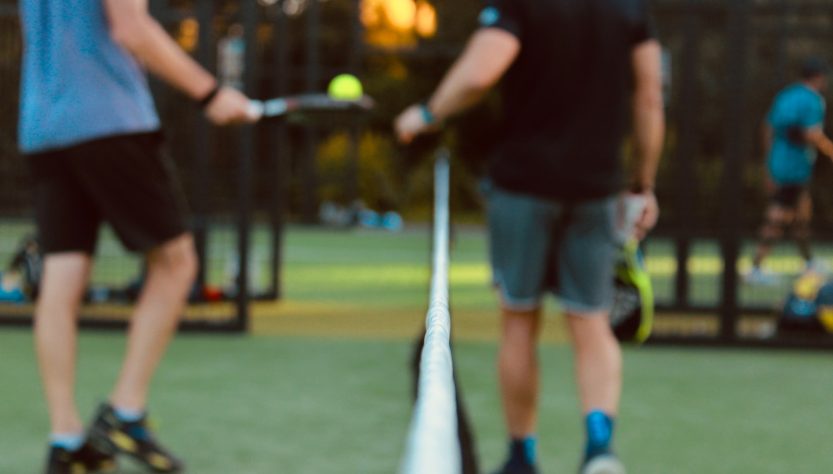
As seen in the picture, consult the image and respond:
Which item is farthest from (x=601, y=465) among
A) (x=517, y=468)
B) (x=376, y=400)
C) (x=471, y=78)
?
(x=376, y=400)

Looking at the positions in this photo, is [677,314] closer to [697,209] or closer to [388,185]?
[697,209]

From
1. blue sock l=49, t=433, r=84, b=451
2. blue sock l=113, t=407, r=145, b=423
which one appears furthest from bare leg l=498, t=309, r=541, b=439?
blue sock l=49, t=433, r=84, b=451

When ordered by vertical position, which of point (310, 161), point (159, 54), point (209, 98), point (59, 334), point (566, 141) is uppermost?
point (159, 54)

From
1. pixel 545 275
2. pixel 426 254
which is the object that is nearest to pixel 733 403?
pixel 545 275

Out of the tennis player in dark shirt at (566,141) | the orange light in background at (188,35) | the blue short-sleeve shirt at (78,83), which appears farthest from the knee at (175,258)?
the orange light in background at (188,35)

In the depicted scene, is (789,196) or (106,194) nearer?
(106,194)

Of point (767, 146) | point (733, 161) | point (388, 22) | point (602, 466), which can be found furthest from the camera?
point (388, 22)

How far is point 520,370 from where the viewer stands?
4320 millimetres

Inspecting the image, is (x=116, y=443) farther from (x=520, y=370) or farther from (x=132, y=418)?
(x=520, y=370)

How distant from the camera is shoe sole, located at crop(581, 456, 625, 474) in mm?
3869

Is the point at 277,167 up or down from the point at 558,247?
down

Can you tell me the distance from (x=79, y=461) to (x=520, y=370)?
1301 millimetres

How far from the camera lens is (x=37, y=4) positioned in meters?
4.41

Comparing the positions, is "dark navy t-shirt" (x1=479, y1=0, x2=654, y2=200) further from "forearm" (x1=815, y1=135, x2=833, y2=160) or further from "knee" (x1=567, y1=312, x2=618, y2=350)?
"forearm" (x1=815, y1=135, x2=833, y2=160)
